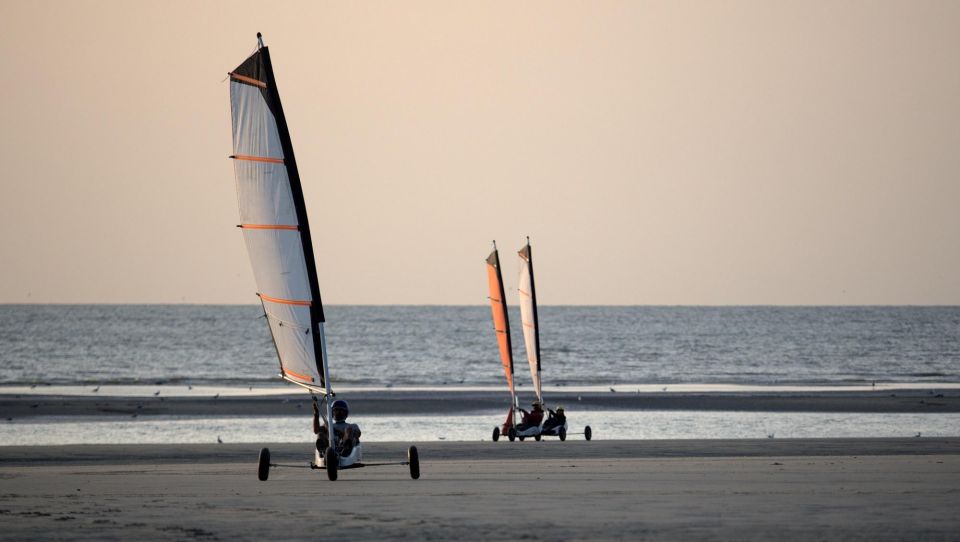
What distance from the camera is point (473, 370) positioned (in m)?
84.0

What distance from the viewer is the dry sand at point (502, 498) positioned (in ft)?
41.3

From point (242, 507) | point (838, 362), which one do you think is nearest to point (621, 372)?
point (838, 362)

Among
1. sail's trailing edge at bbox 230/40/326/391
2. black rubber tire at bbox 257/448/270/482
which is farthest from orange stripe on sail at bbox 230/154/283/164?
black rubber tire at bbox 257/448/270/482

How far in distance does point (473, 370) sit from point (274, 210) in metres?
67.7

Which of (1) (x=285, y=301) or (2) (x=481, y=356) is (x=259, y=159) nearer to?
(1) (x=285, y=301)

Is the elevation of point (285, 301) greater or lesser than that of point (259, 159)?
lesser

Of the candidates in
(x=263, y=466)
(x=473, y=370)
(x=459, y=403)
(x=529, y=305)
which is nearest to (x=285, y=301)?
(x=263, y=466)

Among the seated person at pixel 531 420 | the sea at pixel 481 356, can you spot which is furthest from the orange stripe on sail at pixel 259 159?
the sea at pixel 481 356

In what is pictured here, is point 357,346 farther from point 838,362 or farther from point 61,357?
point 838,362

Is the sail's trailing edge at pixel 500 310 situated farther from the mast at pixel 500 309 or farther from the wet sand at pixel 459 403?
the wet sand at pixel 459 403

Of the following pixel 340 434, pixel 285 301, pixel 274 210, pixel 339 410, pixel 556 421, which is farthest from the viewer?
pixel 556 421

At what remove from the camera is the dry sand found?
12.6 meters

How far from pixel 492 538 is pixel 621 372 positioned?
69.7 metres

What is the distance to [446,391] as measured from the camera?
57.1 metres
